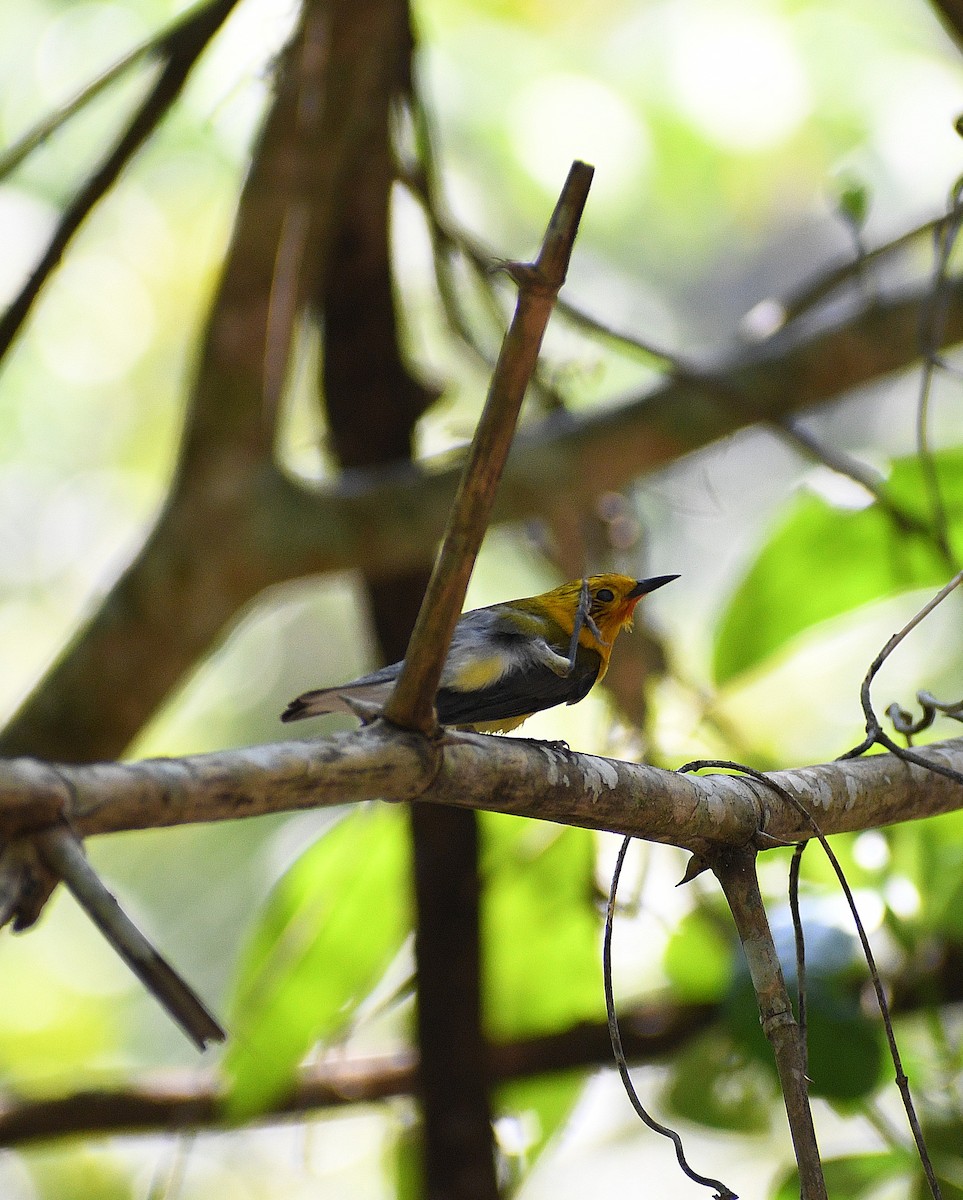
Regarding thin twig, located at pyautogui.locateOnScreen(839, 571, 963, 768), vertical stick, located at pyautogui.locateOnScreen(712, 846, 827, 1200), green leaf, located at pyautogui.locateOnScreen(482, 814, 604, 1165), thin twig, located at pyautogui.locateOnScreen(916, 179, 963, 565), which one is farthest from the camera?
green leaf, located at pyautogui.locateOnScreen(482, 814, 604, 1165)

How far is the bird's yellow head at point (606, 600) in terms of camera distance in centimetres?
237

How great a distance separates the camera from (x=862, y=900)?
8.19 feet

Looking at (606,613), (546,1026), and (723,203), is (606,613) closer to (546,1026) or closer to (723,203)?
(546,1026)

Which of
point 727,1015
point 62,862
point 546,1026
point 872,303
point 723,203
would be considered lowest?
point 546,1026

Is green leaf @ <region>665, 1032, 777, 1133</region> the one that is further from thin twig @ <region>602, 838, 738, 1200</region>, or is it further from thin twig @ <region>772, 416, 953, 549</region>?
thin twig @ <region>602, 838, 738, 1200</region>

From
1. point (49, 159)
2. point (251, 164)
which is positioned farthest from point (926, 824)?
point (49, 159)

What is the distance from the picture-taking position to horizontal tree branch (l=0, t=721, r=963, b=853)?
766 millimetres

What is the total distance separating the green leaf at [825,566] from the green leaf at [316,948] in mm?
934

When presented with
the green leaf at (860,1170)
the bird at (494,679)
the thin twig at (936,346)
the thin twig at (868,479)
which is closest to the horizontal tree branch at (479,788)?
the bird at (494,679)

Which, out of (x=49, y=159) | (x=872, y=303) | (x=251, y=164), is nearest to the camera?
(x=872, y=303)

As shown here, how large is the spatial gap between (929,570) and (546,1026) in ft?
4.65

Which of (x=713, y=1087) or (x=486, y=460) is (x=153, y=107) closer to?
(x=486, y=460)

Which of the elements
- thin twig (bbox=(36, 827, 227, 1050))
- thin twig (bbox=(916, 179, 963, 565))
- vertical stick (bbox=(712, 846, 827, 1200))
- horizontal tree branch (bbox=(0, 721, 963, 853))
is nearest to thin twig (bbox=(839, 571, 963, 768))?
horizontal tree branch (bbox=(0, 721, 963, 853))

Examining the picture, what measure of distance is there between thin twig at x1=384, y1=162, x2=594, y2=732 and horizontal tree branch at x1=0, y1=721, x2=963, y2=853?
47 millimetres
